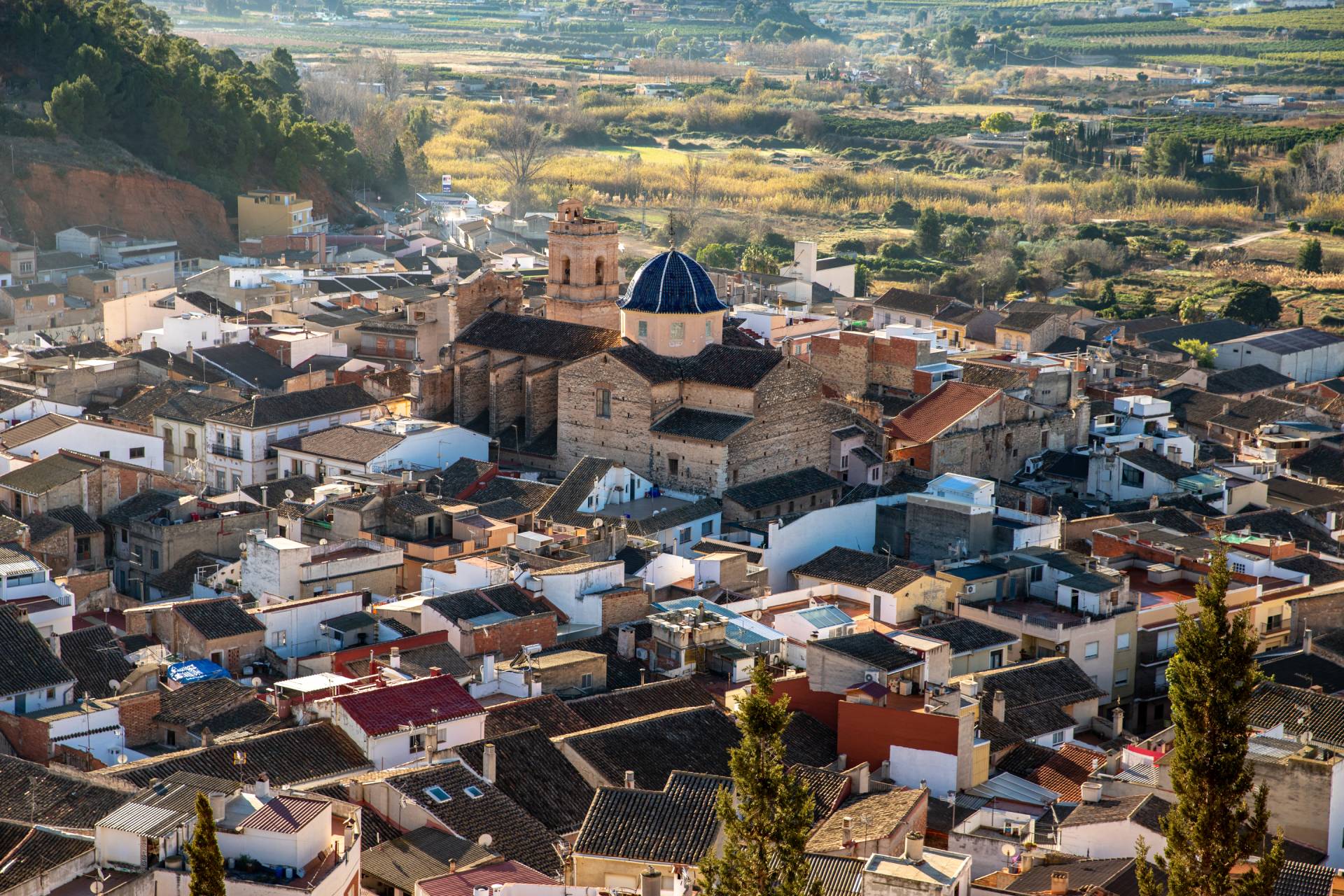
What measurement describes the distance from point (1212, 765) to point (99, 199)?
1954 inches

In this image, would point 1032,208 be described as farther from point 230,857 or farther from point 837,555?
point 230,857

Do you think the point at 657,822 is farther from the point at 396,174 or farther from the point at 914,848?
the point at 396,174

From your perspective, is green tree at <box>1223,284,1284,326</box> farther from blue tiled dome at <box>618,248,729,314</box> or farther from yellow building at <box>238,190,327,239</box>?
yellow building at <box>238,190,327,239</box>

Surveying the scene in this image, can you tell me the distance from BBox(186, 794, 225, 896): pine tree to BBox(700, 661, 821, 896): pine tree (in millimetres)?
3511

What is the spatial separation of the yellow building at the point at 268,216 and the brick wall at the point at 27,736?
38.4 meters

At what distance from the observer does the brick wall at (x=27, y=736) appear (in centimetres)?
2180

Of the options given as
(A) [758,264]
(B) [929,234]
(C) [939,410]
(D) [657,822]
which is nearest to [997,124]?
(B) [929,234]

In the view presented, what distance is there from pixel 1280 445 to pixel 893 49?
Result: 129803 millimetres

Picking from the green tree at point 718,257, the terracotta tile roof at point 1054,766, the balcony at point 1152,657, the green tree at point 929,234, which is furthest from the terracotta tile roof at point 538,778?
the green tree at point 929,234

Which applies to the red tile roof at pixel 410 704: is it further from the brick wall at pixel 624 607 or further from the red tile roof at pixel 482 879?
the brick wall at pixel 624 607

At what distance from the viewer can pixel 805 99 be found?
118375mm

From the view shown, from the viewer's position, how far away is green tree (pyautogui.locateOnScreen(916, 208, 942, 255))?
69750 mm

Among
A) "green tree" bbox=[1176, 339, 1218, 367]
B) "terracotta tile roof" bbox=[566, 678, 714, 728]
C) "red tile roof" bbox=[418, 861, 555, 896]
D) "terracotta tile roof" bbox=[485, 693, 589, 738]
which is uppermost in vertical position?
"red tile roof" bbox=[418, 861, 555, 896]

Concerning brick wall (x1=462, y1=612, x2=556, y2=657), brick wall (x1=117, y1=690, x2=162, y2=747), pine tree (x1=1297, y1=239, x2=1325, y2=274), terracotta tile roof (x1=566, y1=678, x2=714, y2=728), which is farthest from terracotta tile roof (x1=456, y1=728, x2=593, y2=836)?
pine tree (x1=1297, y1=239, x2=1325, y2=274)
